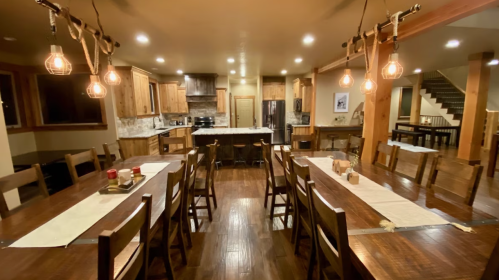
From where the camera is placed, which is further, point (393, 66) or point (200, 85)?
point (200, 85)

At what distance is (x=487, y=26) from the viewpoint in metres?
2.99

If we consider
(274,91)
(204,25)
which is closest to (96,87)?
(204,25)

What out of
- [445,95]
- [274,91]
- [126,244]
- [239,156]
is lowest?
[239,156]

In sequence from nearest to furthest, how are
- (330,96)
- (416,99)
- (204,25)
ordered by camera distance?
(204,25) < (330,96) < (416,99)

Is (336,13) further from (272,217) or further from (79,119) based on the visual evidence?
(79,119)

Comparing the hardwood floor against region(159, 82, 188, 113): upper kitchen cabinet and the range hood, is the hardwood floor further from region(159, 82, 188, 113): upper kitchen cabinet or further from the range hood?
region(159, 82, 188, 113): upper kitchen cabinet

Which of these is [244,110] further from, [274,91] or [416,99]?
[416,99]

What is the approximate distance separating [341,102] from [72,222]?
676 cm

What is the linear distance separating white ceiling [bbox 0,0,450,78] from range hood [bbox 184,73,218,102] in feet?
7.64

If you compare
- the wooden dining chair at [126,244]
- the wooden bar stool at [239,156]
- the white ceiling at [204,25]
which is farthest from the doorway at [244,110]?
the wooden dining chair at [126,244]

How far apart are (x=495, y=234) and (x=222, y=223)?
90.2 inches

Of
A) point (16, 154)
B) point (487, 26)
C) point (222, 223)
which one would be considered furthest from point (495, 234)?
point (16, 154)

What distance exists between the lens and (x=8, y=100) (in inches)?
155

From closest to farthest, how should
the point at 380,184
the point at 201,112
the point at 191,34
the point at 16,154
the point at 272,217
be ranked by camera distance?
1. the point at 380,184
2. the point at 272,217
3. the point at 191,34
4. the point at 16,154
5. the point at 201,112
